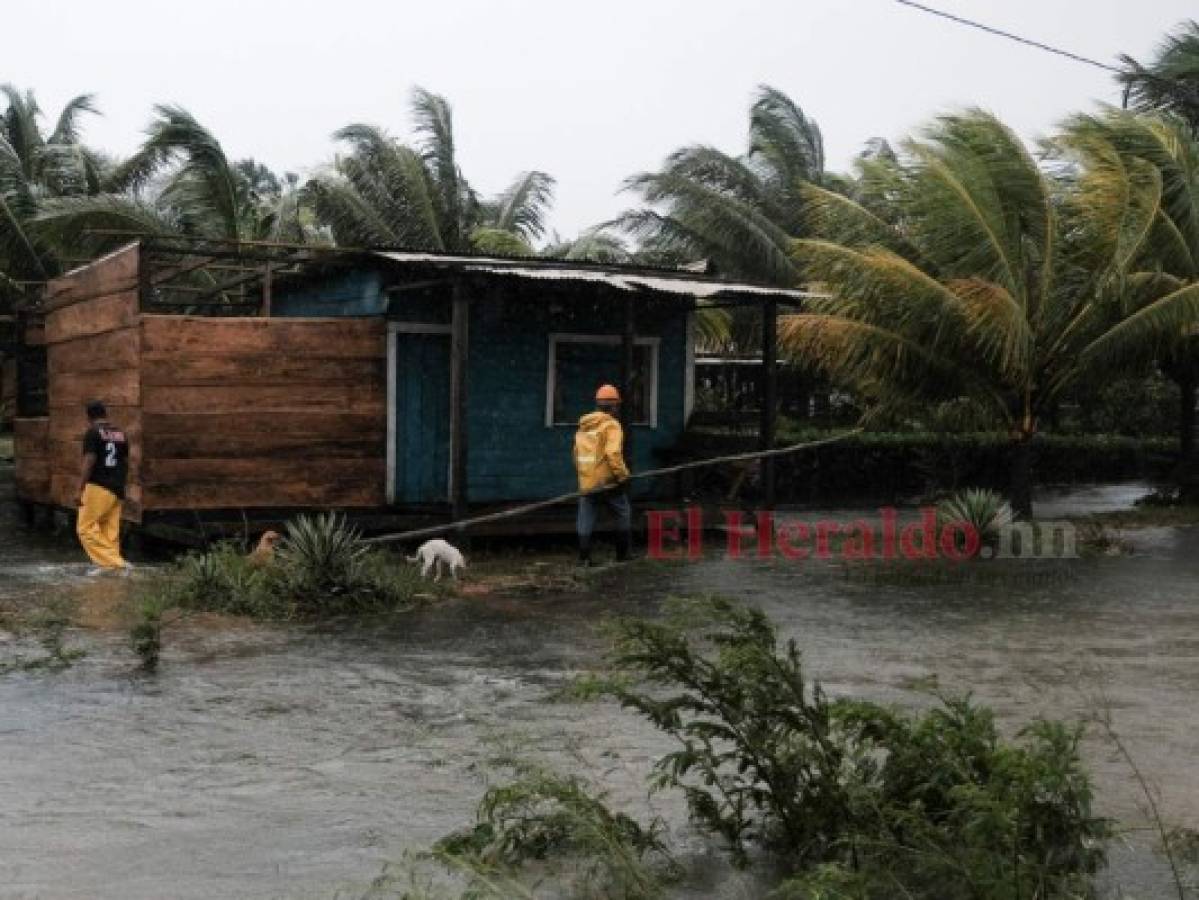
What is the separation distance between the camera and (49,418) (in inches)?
616

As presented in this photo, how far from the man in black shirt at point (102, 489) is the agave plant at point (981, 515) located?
8014mm

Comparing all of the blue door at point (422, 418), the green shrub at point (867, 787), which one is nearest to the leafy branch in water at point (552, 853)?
the green shrub at point (867, 787)

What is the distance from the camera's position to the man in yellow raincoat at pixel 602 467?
1222 cm

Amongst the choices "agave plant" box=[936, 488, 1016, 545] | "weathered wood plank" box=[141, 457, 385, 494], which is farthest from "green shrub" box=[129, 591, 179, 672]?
"agave plant" box=[936, 488, 1016, 545]

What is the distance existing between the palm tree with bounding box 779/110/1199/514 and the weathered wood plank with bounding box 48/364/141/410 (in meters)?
7.17

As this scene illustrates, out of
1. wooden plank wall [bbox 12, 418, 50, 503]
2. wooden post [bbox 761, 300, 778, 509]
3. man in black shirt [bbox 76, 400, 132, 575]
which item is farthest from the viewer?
wooden plank wall [bbox 12, 418, 50, 503]

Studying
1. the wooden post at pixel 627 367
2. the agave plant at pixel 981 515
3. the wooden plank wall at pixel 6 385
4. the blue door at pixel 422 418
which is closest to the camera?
the wooden post at pixel 627 367

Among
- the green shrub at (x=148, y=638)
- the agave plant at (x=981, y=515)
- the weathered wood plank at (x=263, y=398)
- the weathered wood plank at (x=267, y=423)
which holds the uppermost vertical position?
the weathered wood plank at (x=263, y=398)

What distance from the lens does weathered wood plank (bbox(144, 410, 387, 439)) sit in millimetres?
12438

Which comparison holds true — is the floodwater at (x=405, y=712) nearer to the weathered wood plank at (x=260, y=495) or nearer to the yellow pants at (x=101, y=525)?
the yellow pants at (x=101, y=525)

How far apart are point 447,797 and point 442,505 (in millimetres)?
9005

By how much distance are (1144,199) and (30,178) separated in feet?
66.7

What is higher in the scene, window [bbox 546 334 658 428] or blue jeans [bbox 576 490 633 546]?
window [bbox 546 334 658 428]

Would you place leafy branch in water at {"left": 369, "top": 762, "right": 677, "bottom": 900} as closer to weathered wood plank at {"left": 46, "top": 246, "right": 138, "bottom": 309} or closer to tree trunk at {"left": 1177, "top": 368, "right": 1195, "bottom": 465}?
weathered wood plank at {"left": 46, "top": 246, "right": 138, "bottom": 309}
